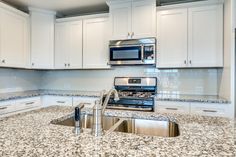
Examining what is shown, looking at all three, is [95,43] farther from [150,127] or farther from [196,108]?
[150,127]

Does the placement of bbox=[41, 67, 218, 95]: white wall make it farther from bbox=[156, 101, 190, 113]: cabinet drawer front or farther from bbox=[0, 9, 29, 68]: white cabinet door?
bbox=[0, 9, 29, 68]: white cabinet door

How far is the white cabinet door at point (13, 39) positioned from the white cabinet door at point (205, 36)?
271 cm

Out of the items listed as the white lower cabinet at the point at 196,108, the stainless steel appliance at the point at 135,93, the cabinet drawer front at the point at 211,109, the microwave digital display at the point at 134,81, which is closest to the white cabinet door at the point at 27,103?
the stainless steel appliance at the point at 135,93

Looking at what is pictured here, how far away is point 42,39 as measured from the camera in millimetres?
3492

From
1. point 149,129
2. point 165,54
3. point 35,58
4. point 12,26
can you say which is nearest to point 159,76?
point 165,54

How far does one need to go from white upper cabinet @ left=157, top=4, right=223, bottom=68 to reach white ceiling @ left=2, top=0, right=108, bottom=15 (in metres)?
1.12

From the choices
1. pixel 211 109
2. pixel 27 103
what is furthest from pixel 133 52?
pixel 27 103

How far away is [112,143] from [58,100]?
2.64m

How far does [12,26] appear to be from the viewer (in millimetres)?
3057

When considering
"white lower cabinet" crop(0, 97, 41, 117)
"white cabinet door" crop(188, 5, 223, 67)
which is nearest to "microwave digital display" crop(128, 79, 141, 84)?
"white cabinet door" crop(188, 5, 223, 67)

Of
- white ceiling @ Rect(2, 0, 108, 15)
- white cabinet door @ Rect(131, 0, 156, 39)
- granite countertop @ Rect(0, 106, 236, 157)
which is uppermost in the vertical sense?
white ceiling @ Rect(2, 0, 108, 15)

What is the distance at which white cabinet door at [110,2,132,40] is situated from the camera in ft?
10.1

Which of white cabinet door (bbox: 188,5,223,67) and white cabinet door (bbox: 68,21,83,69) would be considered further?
white cabinet door (bbox: 68,21,83,69)

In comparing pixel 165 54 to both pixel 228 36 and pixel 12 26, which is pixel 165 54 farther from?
pixel 12 26
